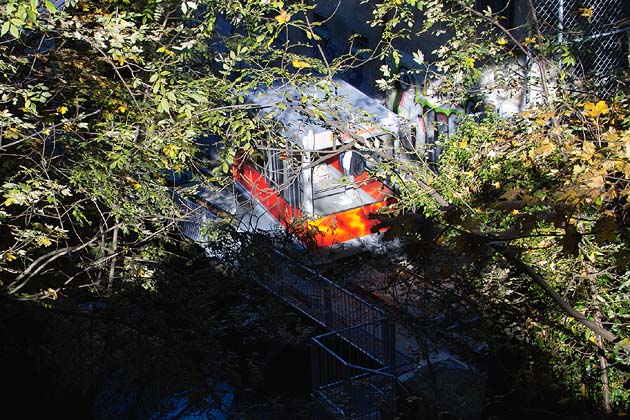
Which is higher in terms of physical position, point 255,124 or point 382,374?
point 255,124

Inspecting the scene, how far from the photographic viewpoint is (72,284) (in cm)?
916

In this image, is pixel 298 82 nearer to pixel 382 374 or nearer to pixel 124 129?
pixel 124 129

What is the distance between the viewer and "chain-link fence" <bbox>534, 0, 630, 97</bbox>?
32.3 feet

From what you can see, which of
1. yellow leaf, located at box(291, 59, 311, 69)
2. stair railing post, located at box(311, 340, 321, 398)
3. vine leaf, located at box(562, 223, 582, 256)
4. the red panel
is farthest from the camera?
the red panel

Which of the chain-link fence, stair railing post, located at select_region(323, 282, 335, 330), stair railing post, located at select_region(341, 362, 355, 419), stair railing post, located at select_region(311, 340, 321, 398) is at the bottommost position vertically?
stair railing post, located at select_region(341, 362, 355, 419)

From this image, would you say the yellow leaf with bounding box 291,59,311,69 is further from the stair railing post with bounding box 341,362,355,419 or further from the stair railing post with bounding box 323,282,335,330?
the stair railing post with bounding box 341,362,355,419

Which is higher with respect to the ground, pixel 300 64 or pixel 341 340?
pixel 300 64

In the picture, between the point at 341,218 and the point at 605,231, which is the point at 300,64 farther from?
the point at 605,231

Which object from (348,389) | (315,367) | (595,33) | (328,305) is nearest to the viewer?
(348,389)

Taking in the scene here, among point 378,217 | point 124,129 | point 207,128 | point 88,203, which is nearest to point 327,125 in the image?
point 207,128

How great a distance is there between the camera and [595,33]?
1002 centimetres

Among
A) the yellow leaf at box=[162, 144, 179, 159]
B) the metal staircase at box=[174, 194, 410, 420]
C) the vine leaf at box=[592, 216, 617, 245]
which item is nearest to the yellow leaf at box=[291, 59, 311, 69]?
the yellow leaf at box=[162, 144, 179, 159]

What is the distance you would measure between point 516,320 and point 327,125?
9.68 feet

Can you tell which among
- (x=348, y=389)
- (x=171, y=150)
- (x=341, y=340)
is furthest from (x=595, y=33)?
(x=171, y=150)
